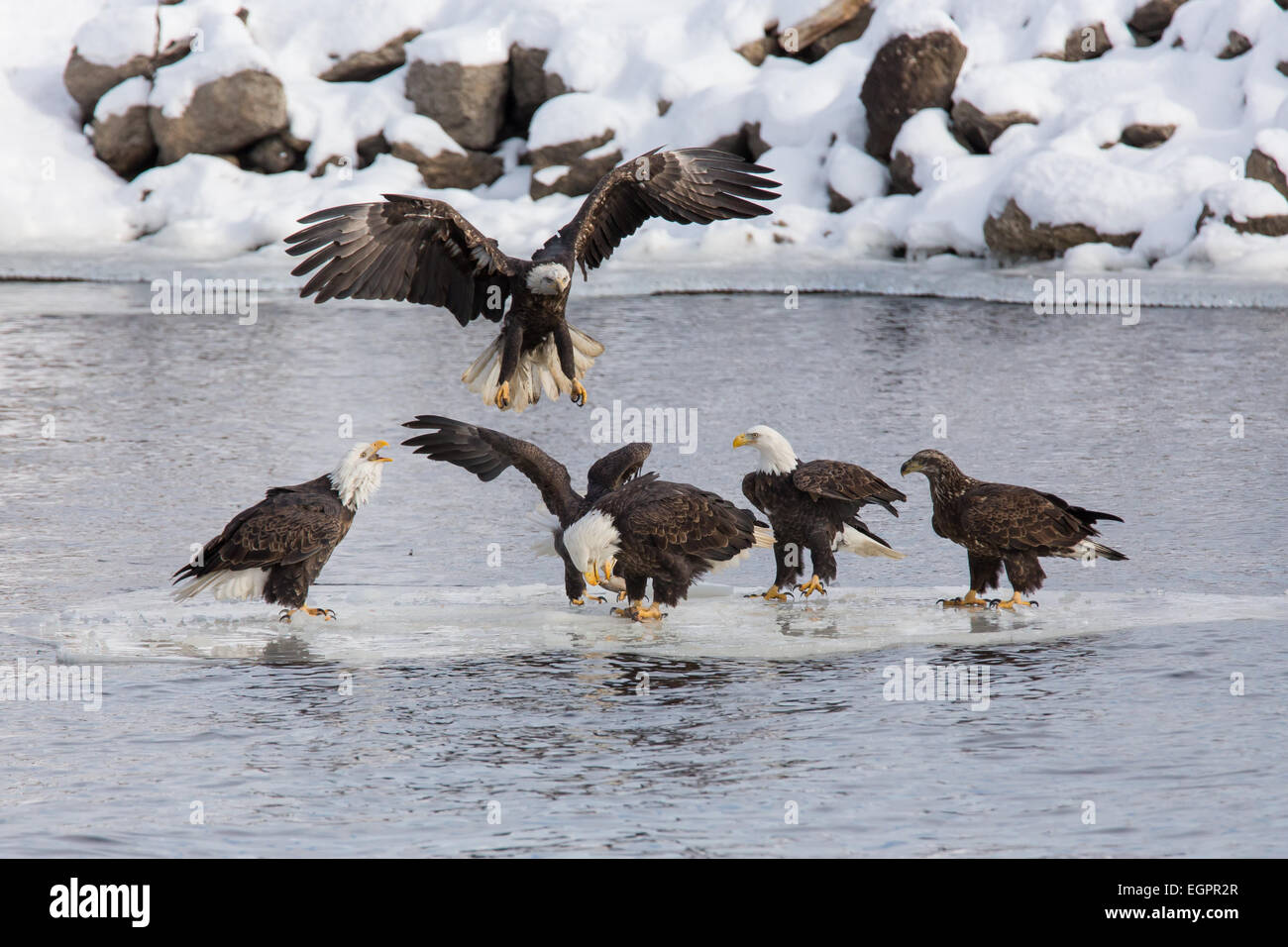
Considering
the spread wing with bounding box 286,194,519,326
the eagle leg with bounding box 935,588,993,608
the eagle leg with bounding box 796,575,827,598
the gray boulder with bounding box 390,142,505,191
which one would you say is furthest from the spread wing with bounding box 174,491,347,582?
the gray boulder with bounding box 390,142,505,191

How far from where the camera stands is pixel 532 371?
27.5 ft

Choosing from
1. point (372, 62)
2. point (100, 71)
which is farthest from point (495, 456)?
point (100, 71)

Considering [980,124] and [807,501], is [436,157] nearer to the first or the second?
[980,124]

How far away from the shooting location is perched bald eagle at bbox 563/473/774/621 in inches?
270

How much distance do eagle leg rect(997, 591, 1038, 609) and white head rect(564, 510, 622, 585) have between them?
5.27 ft

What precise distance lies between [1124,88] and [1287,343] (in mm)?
5967

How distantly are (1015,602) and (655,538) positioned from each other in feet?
5.03

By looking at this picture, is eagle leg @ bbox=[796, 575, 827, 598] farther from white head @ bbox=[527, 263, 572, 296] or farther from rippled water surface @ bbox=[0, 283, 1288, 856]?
white head @ bbox=[527, 263, 572, 296]

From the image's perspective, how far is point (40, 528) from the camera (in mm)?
8516

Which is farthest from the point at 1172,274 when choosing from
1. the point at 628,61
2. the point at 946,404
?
the point at 628,61

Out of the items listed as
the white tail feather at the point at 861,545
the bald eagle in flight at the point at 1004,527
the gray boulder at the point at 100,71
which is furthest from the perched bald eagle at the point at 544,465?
the gray boulder at the point at 100,71

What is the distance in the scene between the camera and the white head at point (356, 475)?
7121 mm

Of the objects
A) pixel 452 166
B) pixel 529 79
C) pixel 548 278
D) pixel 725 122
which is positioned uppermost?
pixel 529 79

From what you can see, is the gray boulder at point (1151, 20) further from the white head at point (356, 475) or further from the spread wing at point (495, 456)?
the white head at point (356, 475)
